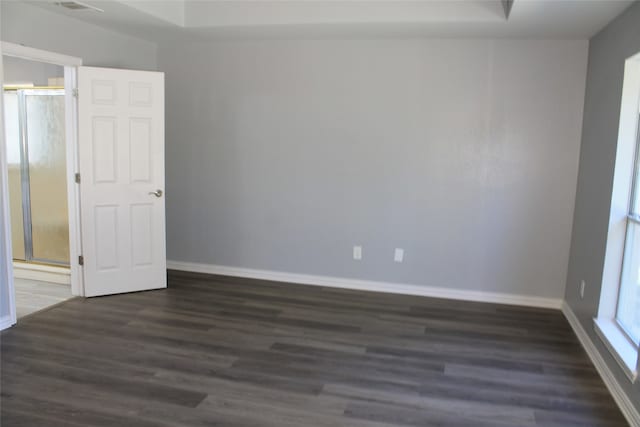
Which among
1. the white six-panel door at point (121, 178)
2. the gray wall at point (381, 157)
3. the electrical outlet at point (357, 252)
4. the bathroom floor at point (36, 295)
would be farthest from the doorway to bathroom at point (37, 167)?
the electrical outlet at point (357, 252)

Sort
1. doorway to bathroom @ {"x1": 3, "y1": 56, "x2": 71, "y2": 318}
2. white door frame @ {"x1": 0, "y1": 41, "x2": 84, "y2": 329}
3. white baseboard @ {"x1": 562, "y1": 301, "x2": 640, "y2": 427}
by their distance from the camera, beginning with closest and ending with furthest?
white baseboard @ {"x1": 562, "y1": 301, "x2": 640, "y2": 427}, white door frame @ {"x1": 0, "y1": 41, "x2": 84, "y2": 329}, doorway to bathroom @ {"x1": 3, "y1": 56, "x2": 71, "y2": 318}

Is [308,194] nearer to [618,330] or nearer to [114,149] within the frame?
[114,149]

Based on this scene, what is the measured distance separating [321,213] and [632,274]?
2.74m

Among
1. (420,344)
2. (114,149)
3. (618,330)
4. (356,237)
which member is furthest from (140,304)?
(618,330)

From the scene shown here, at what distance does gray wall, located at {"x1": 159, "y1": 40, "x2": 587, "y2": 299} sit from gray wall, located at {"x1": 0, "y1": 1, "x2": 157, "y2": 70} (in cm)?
36

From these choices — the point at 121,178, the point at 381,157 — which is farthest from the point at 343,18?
the point at 121,178

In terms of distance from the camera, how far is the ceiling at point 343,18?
12.4 ft

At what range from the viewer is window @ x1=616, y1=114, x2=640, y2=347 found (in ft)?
10.5

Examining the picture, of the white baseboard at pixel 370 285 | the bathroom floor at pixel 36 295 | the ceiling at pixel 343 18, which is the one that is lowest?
the bathroom floor at pixel 36 295

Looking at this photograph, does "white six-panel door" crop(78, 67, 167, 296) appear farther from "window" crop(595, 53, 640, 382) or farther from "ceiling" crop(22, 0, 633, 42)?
"window" crop(595, 53, 640, 382)

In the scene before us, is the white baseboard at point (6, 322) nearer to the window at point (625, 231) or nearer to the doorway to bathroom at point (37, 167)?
the doorway to bathroom at point (37, 167)

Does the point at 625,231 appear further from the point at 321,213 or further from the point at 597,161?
the point at 321,213

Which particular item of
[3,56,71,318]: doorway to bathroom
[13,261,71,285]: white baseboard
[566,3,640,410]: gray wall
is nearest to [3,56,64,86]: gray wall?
[3,56,71,318]: doorway to bathroom

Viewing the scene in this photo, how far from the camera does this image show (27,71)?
209 inches
